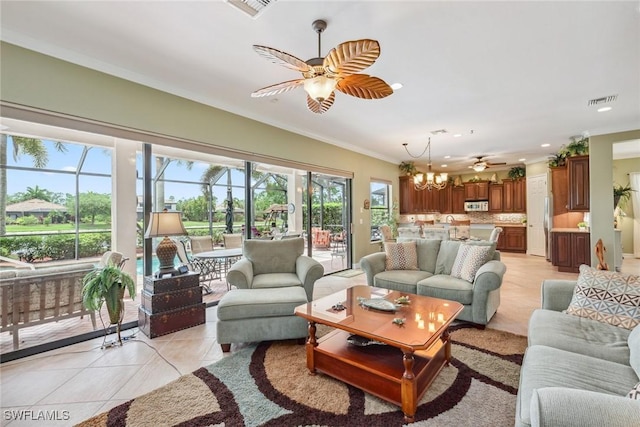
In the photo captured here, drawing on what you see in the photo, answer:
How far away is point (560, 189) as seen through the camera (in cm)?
648

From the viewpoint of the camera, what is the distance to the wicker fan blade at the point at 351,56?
5.48ft

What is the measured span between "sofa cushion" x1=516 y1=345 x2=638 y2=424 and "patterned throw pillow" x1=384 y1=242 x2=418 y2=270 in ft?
7.90

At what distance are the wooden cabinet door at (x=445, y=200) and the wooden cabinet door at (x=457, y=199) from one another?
10 cm

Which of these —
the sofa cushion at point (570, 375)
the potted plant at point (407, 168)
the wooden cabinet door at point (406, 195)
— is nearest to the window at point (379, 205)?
the wooden cabinet door at point (406, 195)

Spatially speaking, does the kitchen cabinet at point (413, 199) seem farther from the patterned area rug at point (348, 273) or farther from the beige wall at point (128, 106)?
the beige wall at point (128, 106)

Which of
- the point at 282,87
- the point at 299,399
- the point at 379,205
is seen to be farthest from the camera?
the point at 379,205

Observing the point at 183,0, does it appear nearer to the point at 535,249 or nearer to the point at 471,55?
the point at 471,55

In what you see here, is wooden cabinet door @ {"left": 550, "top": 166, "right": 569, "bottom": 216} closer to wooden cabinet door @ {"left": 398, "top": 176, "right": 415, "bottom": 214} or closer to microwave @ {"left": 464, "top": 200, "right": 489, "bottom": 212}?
microwave @ {"left": 464, "top": 200, "right": 489, "bottom": 212}

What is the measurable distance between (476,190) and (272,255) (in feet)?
27.1

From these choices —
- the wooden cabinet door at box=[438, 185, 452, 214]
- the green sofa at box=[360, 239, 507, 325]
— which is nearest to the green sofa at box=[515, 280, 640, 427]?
the green sofa at box=[360, 239, 507, 325]

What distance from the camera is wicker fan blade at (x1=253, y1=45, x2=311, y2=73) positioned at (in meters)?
1.78

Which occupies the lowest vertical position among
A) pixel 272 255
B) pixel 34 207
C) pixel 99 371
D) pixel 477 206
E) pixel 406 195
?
pixel 99 371

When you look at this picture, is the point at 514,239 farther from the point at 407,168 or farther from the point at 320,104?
the point at 320,104

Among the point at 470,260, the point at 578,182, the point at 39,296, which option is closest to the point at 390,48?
the point at 470,260
